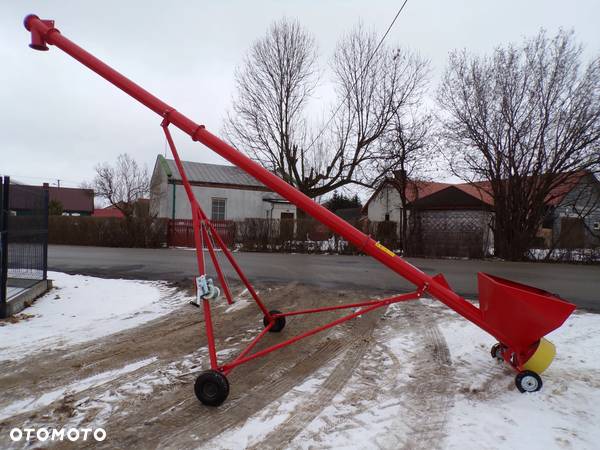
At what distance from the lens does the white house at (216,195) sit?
28.9 m

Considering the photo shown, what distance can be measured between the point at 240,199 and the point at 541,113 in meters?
20.9

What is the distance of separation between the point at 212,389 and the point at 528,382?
105 inches

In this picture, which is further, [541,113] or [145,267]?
[541,113]


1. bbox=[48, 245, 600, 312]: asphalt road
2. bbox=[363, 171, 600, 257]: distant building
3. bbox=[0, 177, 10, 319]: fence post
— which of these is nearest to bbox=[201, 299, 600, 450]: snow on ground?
bbox=[48, 245, 600, 312]: asphalt road

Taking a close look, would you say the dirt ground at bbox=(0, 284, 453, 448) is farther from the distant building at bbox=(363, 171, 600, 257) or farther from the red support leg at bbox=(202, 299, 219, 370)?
the distant building at bbox=(363, 171, 600, 257)

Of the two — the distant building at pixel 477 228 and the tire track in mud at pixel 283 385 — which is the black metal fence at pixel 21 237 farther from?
the distant building at pixel 477 228

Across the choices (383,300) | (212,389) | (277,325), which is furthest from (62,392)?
(383,300)

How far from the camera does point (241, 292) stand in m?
7.76

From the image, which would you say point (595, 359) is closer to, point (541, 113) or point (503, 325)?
point (503, 325)

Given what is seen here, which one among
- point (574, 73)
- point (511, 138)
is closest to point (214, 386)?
point (511, 138)

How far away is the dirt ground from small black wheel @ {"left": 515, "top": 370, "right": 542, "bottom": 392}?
1.91 feet

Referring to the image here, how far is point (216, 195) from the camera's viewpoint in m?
29.9

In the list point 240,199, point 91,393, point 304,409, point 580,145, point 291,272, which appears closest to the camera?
point 304,409

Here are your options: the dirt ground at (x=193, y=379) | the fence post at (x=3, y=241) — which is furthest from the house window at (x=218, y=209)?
the dirt ground at (x=193, y=379)
